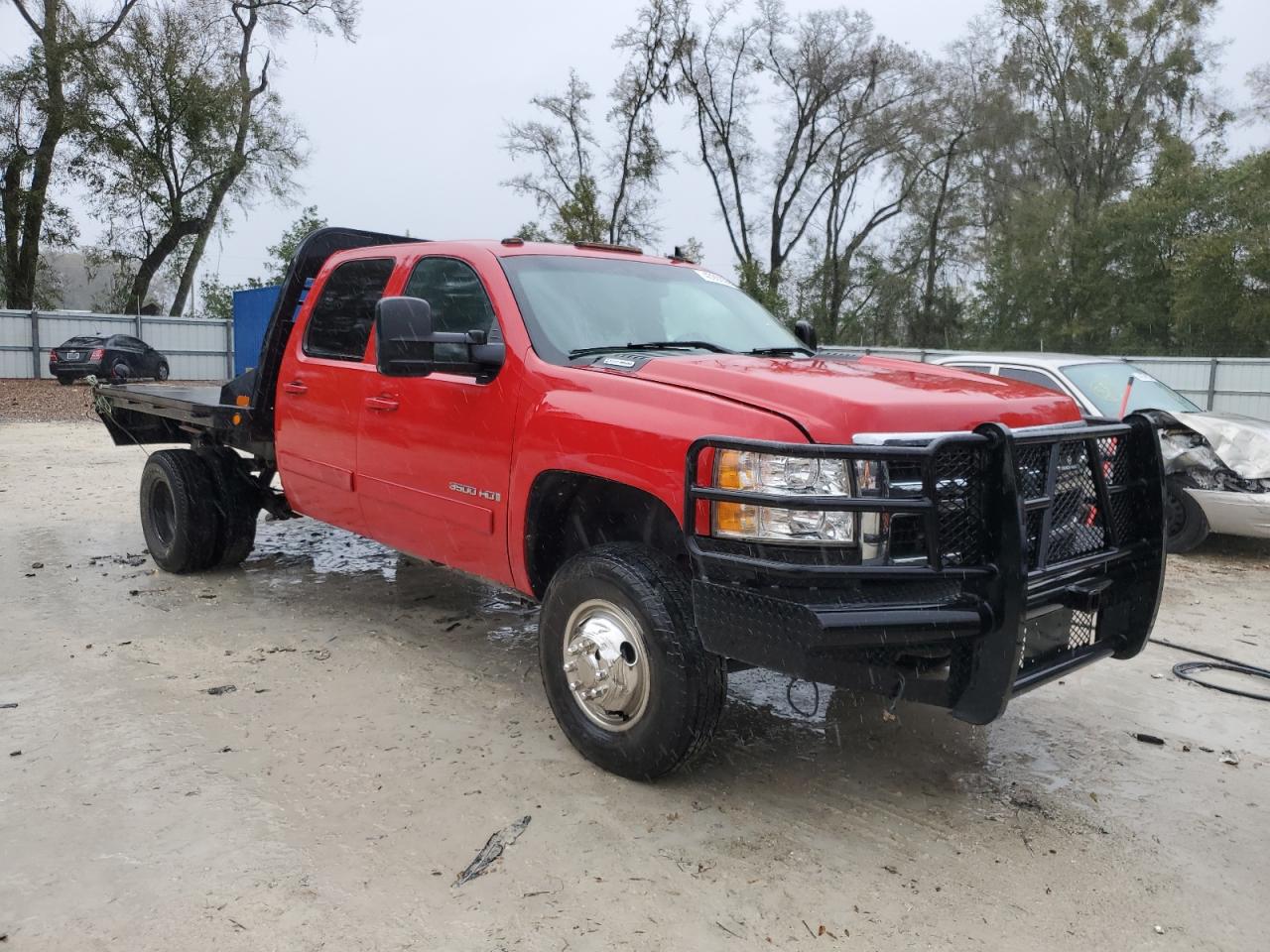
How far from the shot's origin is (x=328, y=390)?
5074mm

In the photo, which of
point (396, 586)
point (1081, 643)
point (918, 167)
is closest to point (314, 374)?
point (396, 586)

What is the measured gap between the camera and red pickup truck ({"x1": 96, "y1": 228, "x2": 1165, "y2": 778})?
2.89m

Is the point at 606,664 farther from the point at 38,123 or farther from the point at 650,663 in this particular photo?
the point at 38,123

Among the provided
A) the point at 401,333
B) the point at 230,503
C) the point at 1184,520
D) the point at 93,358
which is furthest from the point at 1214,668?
the point at 93,358

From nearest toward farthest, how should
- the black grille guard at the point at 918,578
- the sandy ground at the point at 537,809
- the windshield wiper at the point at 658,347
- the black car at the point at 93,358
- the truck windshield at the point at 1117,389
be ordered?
1. the sandy ground at the point at 537,809
2. the black grille guard at the point at 918,578
3. the windshield wiper at the point at 658,347
4. the truck windshield at the point at 1117,389
5. the black car at the point at 93,358

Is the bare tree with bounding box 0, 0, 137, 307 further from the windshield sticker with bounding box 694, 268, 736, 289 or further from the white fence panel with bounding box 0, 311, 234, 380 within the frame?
the windshield sticker with bounding box 694, 268, 736, 289

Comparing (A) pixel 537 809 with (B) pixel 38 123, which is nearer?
(A) pixel 537 809

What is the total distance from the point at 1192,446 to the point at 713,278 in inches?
185

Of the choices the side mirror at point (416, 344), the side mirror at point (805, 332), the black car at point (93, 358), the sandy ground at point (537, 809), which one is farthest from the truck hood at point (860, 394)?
the black car at point (93, 358)

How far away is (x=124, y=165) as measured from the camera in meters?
28.8

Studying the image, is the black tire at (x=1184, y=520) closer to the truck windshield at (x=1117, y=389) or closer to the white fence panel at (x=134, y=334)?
the truck windshield at (x=1117, y=389)

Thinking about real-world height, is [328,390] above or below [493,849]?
above

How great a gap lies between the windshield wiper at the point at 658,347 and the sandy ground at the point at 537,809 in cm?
151

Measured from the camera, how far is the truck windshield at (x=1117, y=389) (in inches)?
308
